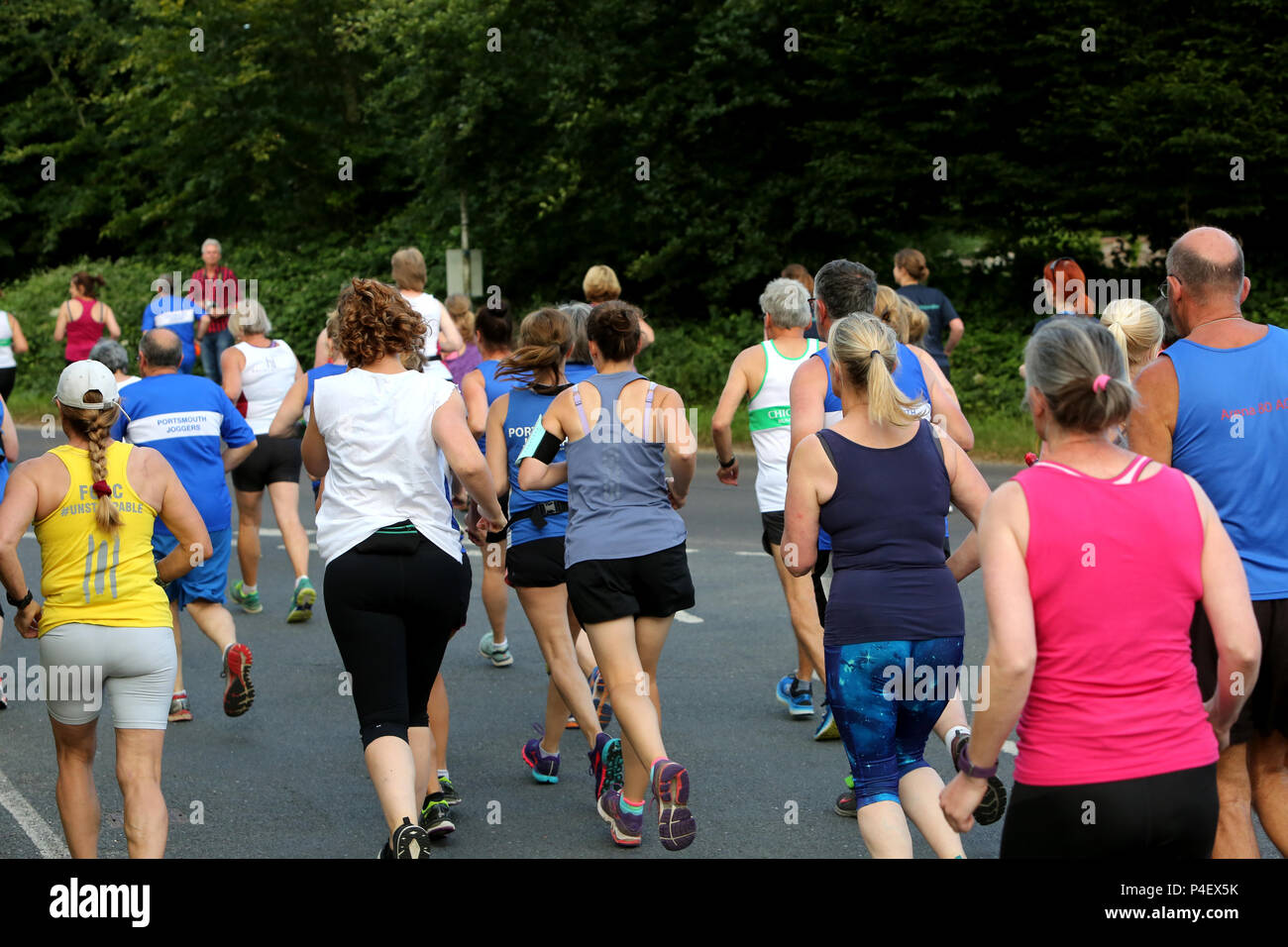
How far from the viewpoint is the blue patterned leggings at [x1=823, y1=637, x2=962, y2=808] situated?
171 inches

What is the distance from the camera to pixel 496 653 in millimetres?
8633

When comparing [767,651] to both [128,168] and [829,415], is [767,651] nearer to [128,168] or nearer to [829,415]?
[829,415]

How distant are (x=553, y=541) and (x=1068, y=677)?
3.36m

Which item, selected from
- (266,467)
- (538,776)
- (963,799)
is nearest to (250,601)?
(266,467)

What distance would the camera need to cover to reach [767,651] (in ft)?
28.5

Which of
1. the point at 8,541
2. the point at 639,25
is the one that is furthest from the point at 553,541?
the point at 639,25

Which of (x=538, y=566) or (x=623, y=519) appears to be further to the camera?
(x=538, y=566)

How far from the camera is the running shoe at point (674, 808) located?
16.3 feet

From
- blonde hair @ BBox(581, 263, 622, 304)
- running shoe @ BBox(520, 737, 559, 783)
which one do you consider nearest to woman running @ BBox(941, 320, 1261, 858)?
running shoe @ BBox(520, 737, 559, 783)

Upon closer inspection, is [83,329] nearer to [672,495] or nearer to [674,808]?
[672,495]

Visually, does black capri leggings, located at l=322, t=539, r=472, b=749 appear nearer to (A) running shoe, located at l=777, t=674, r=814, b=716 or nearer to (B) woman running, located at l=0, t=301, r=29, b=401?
(A) running shoe, located at l=777, t=674, r=814, b=716

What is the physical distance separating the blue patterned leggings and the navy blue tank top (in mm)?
40

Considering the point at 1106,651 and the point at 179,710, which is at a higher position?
the point at 1106,651

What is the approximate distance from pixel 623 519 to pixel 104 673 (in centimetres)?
181
